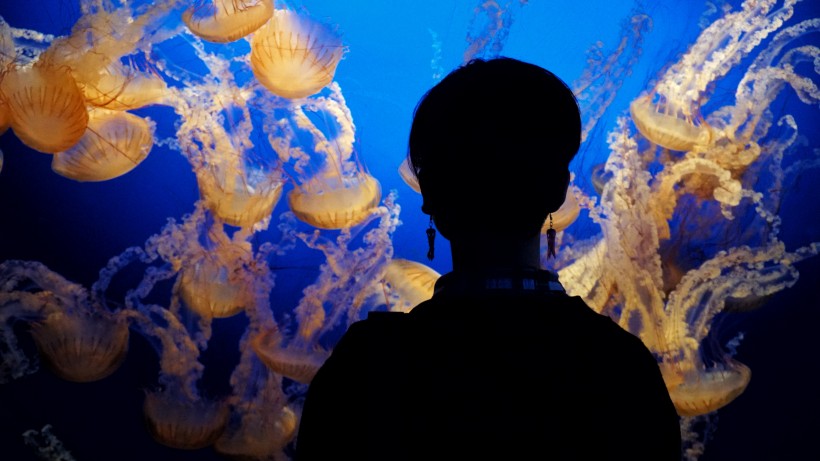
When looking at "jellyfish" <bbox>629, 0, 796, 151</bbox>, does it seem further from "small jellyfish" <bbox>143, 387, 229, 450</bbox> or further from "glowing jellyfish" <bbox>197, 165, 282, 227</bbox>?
"small jellyfish" <bbox>143, 387, 229, 450</bbox>

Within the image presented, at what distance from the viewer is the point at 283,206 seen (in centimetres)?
329

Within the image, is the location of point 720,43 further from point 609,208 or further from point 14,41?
point 14,41

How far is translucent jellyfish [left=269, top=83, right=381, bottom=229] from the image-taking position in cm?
306

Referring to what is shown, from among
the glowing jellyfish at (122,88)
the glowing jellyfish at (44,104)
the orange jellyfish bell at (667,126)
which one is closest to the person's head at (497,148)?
the glowing jellyfish at (44,104)

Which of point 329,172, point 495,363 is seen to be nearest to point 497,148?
point 495,363

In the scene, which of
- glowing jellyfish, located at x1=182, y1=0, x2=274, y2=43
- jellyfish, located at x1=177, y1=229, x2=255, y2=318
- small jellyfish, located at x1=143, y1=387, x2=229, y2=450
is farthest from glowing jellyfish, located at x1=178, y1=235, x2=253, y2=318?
glowing jellyfish, located at x1=182, y1=0, x2=274, y2=43

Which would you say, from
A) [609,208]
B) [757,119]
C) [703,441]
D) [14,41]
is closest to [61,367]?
[14,41]

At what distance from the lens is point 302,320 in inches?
125

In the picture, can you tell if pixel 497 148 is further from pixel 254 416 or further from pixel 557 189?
pixel 254 416

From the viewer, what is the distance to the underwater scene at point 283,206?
9.54ft

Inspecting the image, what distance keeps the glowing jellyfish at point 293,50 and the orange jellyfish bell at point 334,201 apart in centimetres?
51

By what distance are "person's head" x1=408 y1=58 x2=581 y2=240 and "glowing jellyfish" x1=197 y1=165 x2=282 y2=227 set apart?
7.66 feet

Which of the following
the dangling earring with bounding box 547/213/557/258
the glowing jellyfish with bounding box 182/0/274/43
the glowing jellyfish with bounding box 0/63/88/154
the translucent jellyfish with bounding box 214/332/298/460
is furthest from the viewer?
the translucent jellyfish with bounding box 214/332/298/460

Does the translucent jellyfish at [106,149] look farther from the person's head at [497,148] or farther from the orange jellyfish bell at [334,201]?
the person's head at [497,148]
